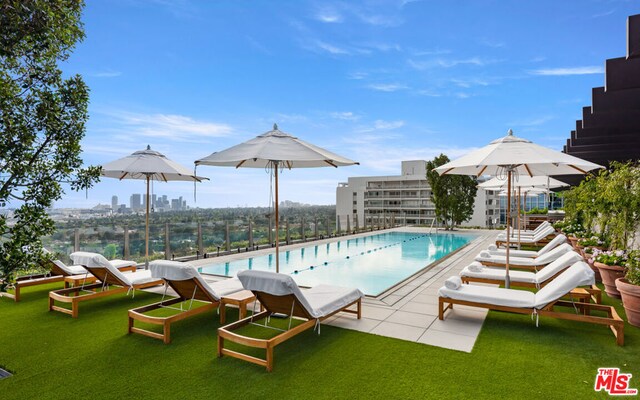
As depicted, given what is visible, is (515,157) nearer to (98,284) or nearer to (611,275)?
(611,275)

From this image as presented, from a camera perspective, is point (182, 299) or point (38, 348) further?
point (182, 299)

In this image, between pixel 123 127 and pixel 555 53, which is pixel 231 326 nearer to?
pixel 123 127

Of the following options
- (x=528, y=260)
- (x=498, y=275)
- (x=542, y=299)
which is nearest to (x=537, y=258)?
(x=528, y=260)

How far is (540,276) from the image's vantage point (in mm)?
6258

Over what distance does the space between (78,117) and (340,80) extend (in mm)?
20804

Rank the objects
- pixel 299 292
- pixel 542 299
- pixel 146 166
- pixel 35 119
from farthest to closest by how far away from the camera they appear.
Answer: pixel 146 166, pixel 542 299, pixel 299 292, pixel 35 119

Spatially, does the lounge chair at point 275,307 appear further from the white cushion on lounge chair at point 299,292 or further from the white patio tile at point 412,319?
the white patio tile at point 412,319

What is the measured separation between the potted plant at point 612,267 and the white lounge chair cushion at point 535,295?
1.91m

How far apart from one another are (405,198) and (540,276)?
216 feet

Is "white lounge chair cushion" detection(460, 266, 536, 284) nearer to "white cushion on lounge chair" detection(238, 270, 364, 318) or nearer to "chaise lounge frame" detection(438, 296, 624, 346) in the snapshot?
"chaise lounge frame" detection(438, 296, 624, 346)

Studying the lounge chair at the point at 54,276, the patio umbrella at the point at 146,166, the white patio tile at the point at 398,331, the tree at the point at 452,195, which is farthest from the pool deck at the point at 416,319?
the tree at the point at 452,195

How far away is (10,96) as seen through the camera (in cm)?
322

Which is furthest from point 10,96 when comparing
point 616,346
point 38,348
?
point 616,346

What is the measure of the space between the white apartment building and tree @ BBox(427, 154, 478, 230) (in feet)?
130
